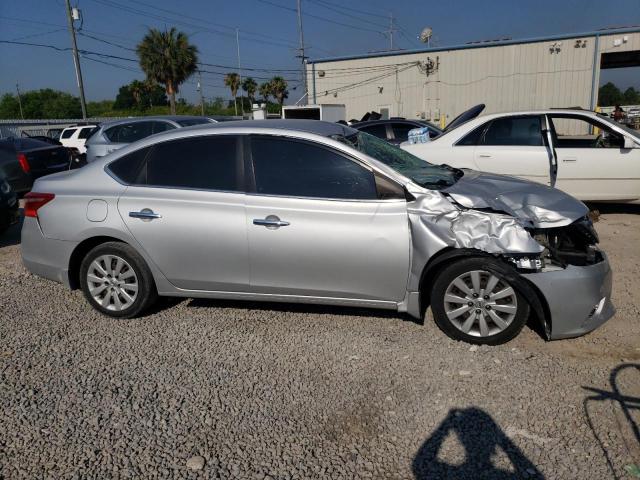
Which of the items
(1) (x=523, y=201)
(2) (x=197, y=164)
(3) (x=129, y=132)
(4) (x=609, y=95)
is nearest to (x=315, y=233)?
(2) (x=197, y=164)

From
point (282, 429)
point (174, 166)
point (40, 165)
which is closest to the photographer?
point (282, 429)

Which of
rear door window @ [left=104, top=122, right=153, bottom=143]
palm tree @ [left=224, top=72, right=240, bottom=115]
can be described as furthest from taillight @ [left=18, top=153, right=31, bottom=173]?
palm tree @ [left=224, top=72, right=240, bottom=115]

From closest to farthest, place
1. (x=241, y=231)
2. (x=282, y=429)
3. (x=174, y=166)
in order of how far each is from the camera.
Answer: (x=282, y=429)
(x=241, y=231)
(x=174, y=166)

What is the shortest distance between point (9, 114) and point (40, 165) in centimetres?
6592

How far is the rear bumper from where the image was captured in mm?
4609

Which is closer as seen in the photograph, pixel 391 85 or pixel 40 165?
pixel 40 165

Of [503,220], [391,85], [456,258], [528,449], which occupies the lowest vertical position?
[528,449]

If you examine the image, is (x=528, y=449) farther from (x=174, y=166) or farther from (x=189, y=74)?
(x=189, y=74)

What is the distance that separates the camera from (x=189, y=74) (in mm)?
40844

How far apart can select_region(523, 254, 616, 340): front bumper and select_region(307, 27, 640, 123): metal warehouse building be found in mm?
28815

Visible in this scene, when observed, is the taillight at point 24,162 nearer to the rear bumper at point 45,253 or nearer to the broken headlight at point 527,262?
the rear bumper at point 45,253

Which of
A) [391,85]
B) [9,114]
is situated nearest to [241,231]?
[391,85]

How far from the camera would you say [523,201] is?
13.1 ft

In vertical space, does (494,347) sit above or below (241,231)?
below
